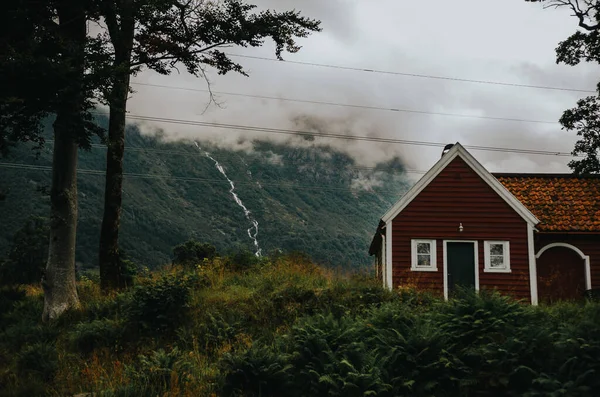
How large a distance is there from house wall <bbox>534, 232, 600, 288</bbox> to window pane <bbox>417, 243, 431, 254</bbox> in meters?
4.63

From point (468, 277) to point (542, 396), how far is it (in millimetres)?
12917

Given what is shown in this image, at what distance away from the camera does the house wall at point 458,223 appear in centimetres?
2102

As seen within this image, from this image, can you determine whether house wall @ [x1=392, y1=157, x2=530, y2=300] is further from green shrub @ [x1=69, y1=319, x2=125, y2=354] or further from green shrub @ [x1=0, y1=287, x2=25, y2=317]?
green shrub @ [x1=0, y1=287, x2=25, y2=317]

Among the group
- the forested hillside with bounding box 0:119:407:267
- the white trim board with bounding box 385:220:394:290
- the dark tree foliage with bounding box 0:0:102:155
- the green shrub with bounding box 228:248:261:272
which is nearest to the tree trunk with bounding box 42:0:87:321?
the dark tree foliage with bounding box 0:0:102:155

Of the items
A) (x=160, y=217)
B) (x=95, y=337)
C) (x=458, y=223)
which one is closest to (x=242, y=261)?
(x=95, y=337)

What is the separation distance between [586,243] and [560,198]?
229cm

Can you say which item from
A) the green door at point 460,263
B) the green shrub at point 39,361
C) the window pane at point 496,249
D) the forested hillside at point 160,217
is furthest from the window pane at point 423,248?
the forested hillside at point 160,217

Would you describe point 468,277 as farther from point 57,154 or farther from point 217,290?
point 57,154

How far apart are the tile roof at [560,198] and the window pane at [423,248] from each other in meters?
4.68

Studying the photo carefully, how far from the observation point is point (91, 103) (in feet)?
43.8

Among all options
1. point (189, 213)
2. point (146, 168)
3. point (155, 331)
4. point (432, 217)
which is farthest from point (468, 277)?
point (146, 168)

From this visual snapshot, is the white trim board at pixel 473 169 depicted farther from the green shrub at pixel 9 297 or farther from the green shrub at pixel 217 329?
the green shrub at pixel 9 297

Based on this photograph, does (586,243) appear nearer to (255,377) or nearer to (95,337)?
(255,377)

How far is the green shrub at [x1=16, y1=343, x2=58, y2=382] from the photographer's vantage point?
11.5 m
